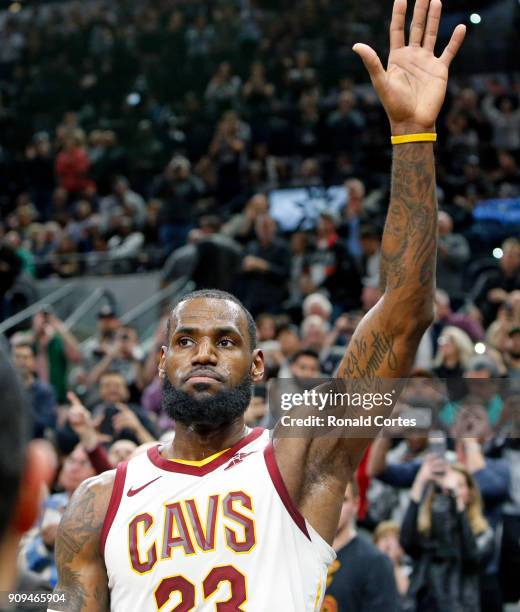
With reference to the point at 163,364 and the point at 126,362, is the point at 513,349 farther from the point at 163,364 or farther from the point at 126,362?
the point at 163,364

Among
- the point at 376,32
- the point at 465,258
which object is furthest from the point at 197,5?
the point at 465,258

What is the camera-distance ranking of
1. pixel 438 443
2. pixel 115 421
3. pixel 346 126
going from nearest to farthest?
1. pixel 438 443
2. pixel 115 421
3. pixel 346 126

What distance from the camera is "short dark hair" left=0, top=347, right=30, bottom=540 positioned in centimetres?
116

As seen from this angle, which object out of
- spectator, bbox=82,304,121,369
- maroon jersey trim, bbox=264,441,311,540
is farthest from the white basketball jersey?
spectator, bbox=82,304,121,369

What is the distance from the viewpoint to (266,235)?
11.0 m

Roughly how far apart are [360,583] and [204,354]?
2.33 meters

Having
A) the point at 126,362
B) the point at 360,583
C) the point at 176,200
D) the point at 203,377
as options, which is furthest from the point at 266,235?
the point at 203,377

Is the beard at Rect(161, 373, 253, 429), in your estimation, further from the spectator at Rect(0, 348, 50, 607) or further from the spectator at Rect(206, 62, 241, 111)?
the spectator at Rect(206, 62, 241, 111)

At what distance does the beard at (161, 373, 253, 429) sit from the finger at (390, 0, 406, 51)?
1.07 metres

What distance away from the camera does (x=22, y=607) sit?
4.84 metres

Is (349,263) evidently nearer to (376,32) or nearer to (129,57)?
(376,32)

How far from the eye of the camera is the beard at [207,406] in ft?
11.0

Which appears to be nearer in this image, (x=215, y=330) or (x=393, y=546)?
(x=215, y=330)

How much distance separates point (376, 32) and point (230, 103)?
2732 millimetres
